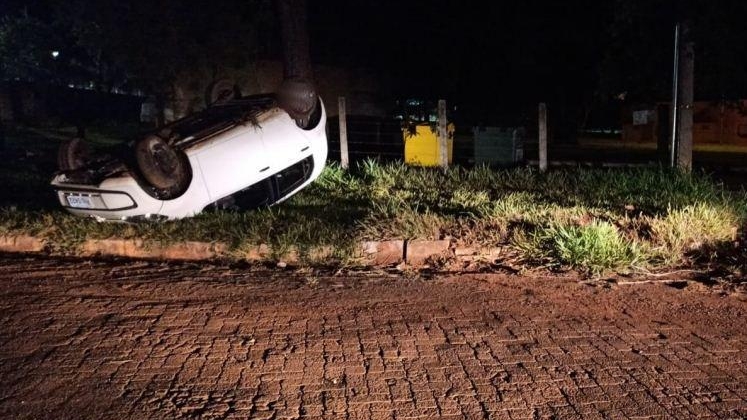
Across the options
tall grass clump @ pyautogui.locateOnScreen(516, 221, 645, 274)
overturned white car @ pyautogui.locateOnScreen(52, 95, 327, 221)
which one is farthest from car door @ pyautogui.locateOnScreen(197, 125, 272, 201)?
tall grass clump @ pyautogui.locateOnScreen(516, 221, 645, 274)

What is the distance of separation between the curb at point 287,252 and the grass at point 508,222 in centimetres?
8

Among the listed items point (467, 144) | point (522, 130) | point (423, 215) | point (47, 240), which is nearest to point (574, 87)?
point (467, 144)

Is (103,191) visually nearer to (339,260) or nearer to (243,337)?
(339,260)

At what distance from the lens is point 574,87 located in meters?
25.1

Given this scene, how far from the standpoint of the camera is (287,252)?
7.05 meters

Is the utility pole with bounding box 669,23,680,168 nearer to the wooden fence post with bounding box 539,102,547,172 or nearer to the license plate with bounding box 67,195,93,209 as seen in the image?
the wooden fence post with bounding box 539,102,547,172

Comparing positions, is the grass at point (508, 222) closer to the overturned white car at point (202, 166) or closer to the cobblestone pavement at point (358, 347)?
the overturned white car at point (202, 166)

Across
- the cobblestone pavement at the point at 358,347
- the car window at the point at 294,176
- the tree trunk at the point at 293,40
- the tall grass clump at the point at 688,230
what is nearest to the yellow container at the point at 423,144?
the tree trunk at the point at 293,40

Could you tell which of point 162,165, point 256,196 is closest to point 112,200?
point 162,165

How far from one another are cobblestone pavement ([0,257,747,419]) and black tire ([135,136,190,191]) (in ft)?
4.54

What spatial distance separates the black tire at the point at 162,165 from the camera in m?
7.55

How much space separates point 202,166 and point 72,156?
5.81ft

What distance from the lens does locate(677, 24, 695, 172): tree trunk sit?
9.97 m

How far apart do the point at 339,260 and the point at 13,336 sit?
10.00 ft
